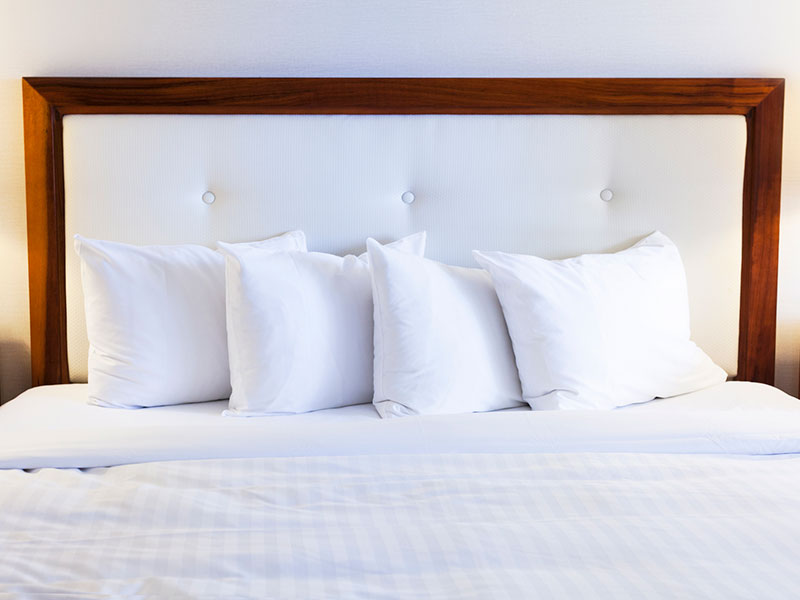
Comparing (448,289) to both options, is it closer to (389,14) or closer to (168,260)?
(168,260)

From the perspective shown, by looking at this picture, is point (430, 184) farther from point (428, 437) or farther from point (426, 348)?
point (428, 437)

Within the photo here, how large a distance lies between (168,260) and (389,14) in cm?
93

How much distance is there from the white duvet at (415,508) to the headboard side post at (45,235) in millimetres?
569

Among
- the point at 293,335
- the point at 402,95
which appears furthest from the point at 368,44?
the point at 293,335

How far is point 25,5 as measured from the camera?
2.17 m

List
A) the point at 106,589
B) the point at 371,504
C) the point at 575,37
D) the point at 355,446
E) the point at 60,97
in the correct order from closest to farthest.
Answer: the point at 106,589 < the point at 371,504 < the point at 355,446 < the point at 60,97 < the point at 575,37

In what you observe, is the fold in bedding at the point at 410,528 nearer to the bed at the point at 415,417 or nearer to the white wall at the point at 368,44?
the bed at the point at 415,417

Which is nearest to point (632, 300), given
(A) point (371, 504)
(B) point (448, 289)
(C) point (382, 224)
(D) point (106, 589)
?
(B) point (448, 289)

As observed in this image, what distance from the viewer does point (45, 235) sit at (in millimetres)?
2148

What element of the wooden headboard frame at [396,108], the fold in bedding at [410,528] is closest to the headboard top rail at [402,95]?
the wooden headboard frame at [396,108]

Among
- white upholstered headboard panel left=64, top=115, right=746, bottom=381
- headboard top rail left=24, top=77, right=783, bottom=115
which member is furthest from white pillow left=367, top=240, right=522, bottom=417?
headboard top rail left=24, top=77, right=783, bottom=115

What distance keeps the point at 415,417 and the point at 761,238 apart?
1.32 meters

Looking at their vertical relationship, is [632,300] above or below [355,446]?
above

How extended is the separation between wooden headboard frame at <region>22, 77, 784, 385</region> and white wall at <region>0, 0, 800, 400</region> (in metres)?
0.08
